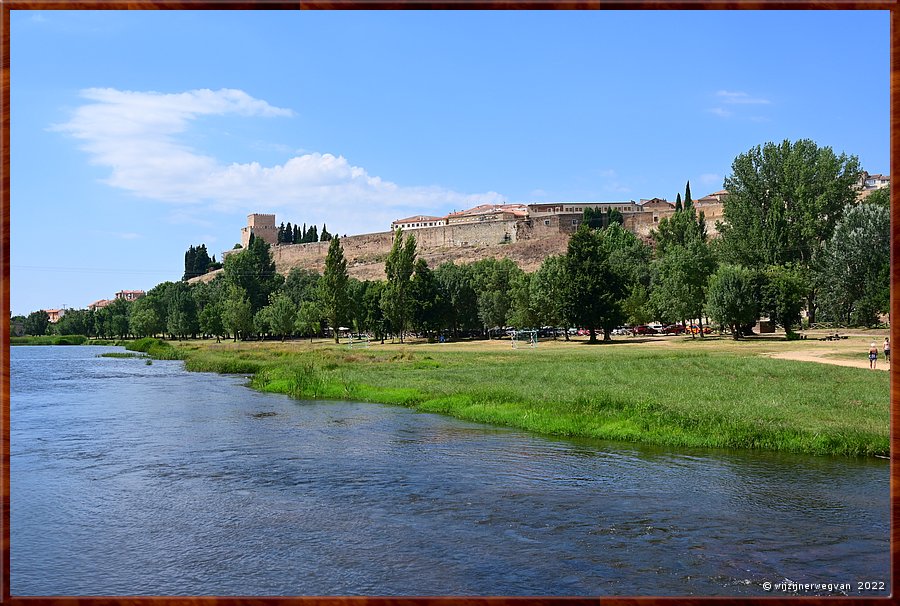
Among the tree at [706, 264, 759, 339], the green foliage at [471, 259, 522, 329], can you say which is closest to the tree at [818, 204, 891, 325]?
the tree at [706, 264, 759, 339]

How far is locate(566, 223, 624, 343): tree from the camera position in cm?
5238

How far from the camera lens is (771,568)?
9859 mm

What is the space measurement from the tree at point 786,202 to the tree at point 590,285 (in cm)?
1173

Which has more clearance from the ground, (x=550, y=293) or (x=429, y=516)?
(x=550, y=293)

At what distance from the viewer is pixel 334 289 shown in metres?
65.8

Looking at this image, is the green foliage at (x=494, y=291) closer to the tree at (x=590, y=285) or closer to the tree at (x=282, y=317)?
the tree at (x=590, y=285)

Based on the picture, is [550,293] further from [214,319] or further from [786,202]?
[214,319]

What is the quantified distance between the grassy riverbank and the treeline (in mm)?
12066

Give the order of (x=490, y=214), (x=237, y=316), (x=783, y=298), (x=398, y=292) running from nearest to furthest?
(x=783, y=298), (x=398, y=292), (x=237, y=316), (x=490, y=214)

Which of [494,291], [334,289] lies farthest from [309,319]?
[494,291]

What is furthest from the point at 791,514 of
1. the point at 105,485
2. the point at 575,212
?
the point at 575,212

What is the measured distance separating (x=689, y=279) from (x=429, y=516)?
48928mm

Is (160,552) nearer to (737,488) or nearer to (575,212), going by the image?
(737,488)

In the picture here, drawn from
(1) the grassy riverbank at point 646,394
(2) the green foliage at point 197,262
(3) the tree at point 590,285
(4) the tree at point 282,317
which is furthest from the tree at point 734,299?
(2) the green foliage at point 197,262
